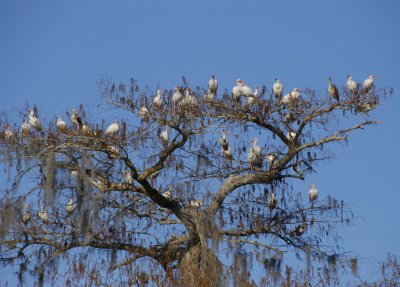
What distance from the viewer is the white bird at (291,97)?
15.6m

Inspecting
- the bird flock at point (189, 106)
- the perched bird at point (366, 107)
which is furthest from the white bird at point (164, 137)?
the perched bird at point (366, 107)

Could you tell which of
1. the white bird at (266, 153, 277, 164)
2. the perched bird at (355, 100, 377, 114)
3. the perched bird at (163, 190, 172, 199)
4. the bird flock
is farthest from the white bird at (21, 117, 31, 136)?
the perched bird at (355, 100, 377, 114)

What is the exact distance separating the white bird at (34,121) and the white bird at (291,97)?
2.87 meters

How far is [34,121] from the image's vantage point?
15469 millimetres

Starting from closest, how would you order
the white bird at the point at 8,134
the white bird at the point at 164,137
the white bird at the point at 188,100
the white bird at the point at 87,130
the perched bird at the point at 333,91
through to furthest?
the white bird at the point at 87,130 → the white bird at the point at 8,134 → the white bird at the point at 164,137 → the white bird at the point at 188,100 → the perched bird at the point at 333,91

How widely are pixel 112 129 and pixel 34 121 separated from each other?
96cm

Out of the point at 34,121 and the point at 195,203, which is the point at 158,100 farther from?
the point at 34,121

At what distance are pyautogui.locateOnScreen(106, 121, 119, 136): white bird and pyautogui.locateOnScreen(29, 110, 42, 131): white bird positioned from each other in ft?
2.68

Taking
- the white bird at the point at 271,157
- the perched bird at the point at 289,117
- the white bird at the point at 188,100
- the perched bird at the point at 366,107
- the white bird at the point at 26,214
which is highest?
the white bird at the point at 188,100

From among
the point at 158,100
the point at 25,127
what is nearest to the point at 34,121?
the point at 25,127

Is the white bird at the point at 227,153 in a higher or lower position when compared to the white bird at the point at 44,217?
higher

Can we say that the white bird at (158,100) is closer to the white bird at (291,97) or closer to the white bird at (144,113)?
the white bird at (144,113)

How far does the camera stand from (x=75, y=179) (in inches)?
587

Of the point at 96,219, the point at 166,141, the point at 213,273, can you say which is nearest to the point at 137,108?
the point at 166,141
